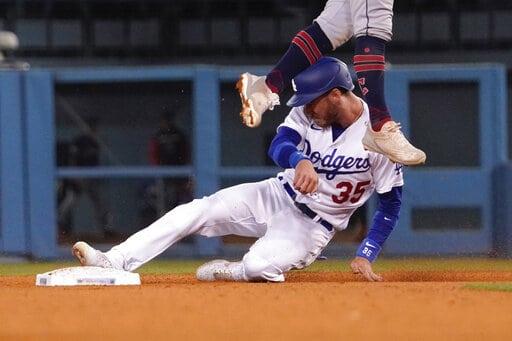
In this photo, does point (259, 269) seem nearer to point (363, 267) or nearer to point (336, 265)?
point (363, 267)

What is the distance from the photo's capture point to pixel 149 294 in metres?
5.18

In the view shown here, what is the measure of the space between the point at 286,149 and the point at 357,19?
2.55 ft

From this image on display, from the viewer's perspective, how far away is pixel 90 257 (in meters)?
5.83

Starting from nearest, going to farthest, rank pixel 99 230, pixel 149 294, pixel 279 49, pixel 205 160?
pixel 149 294
pixel 205 160
pixel 99 230
pixel 279 49

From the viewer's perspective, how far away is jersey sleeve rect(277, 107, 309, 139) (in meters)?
6.12

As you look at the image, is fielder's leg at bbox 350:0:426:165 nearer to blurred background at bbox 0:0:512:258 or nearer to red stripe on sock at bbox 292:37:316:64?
red stripe on sock at bbox 292:37:316:64

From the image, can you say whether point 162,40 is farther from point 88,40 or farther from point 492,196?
point 492,196

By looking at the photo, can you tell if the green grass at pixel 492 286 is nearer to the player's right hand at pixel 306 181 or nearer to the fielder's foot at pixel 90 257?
the player's right hand at pixel 306 181

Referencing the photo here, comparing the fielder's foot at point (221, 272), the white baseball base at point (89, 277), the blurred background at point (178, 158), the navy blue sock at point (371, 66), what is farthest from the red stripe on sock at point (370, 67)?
the blurred background at point (178, 158)

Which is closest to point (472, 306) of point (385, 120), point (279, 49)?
point (385, 120)

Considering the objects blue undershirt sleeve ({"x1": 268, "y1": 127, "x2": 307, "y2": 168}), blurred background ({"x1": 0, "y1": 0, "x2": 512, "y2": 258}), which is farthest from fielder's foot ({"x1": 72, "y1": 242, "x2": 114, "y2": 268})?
blurred background ({"x1": 0, "y1": 0, "x2": 512, "y2": 258})

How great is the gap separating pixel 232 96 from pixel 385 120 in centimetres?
771

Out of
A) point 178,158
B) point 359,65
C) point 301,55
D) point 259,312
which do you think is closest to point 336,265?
point 178,158

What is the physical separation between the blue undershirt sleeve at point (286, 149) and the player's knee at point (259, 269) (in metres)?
0.53
